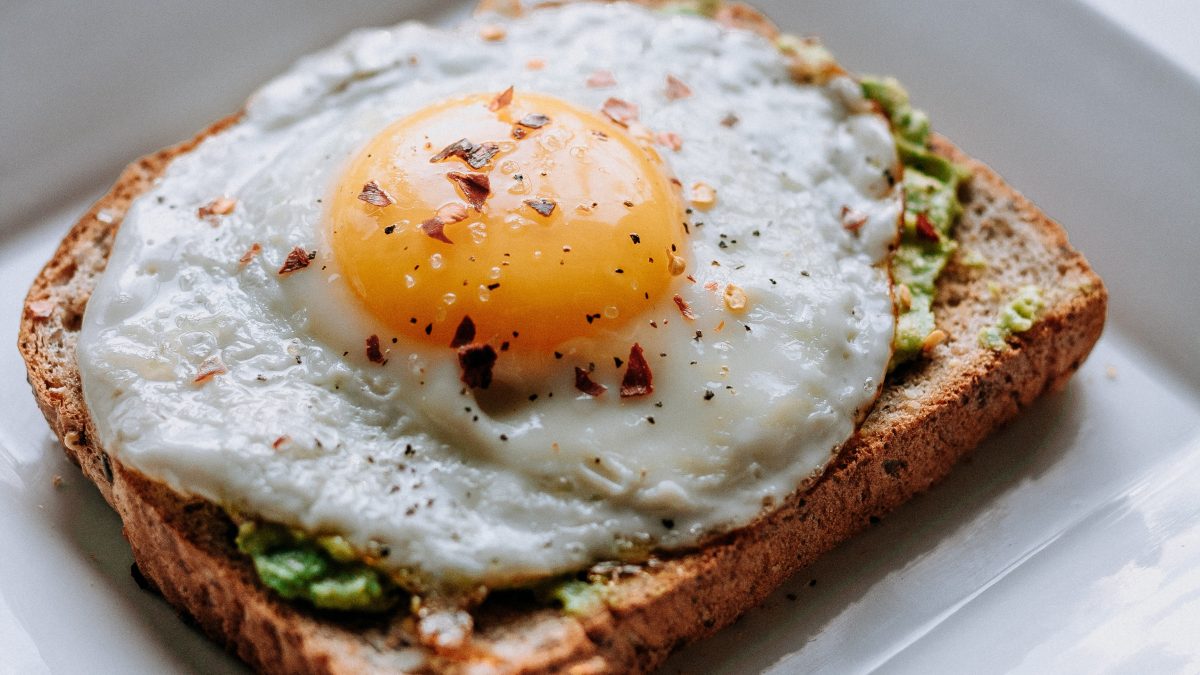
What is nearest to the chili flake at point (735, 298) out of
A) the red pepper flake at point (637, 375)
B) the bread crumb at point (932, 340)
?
the red pepper flake at point (637, 375)

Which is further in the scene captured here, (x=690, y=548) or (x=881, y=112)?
(x=881, y=112)

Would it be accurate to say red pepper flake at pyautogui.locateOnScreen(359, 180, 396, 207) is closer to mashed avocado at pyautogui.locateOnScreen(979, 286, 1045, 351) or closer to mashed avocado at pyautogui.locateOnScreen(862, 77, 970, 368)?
mashed avocado at pyautogui.locateOnScreen(862, 77, 970, 368)

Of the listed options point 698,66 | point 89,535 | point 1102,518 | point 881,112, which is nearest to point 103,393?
point 89,535

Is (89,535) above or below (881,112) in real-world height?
below

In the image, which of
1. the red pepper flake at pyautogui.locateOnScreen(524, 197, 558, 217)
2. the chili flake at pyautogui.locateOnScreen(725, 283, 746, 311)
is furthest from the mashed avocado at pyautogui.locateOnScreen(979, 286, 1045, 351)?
the red pepper flake at pyautogui.locateOnScreen(524, 197, 558, 217)

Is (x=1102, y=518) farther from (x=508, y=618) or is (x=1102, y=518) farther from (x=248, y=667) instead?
(x=248, y=667)

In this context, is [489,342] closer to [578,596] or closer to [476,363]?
[476,363]
